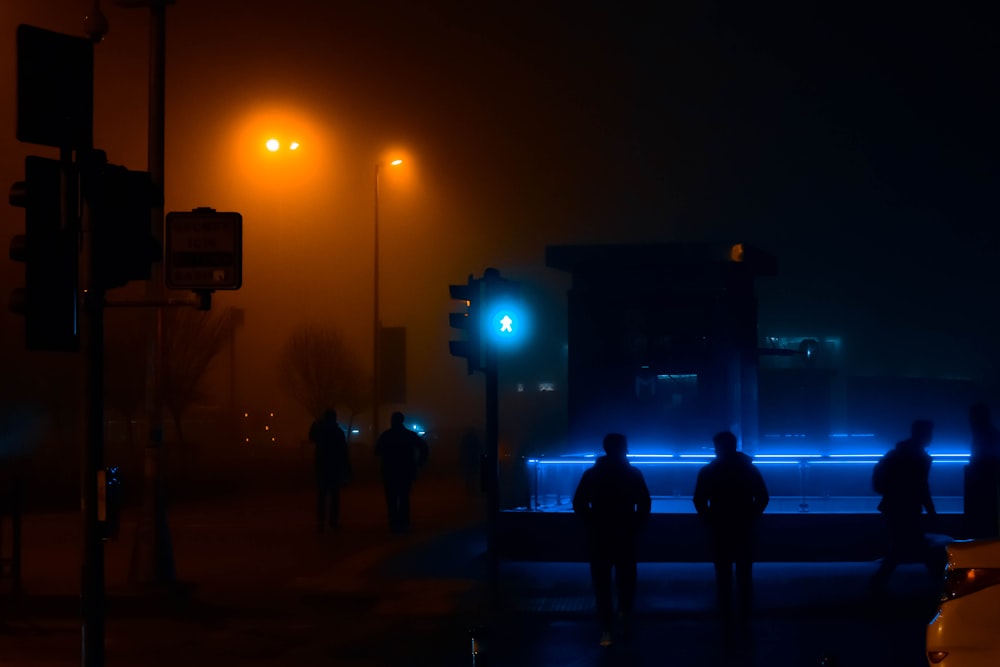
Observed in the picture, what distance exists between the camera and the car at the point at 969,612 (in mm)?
6883

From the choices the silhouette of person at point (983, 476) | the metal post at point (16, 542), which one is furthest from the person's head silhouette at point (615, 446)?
the metal post at point (16, 542)

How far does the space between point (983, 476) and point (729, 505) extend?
3994 mm

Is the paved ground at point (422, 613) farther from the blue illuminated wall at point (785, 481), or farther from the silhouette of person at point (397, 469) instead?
the silhouette of person at point (397, 469)

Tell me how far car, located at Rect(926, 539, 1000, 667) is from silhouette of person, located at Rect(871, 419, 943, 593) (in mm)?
6689

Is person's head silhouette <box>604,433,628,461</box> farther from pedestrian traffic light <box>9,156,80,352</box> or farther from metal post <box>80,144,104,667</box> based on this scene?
pedestrian traffic light <box>9,156,80,352</box>

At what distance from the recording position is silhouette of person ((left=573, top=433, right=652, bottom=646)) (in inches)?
455

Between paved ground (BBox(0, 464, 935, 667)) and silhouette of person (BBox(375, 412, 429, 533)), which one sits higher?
silhouette of person (BBox(375, 412, 429, 533))

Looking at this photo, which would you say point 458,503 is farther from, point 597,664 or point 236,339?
point 236,339

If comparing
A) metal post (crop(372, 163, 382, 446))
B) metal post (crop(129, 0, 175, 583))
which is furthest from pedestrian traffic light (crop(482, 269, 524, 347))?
metal post (crop(372, 163, 382, 446))

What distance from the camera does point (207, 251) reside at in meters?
8.94

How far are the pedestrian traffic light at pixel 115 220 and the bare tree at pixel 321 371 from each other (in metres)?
43.2

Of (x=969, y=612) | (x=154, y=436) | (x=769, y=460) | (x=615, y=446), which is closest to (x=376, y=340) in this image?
(x=769, y=460)

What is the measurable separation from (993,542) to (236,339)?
48419 millimetres

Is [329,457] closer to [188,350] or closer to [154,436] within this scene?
[154,436]
